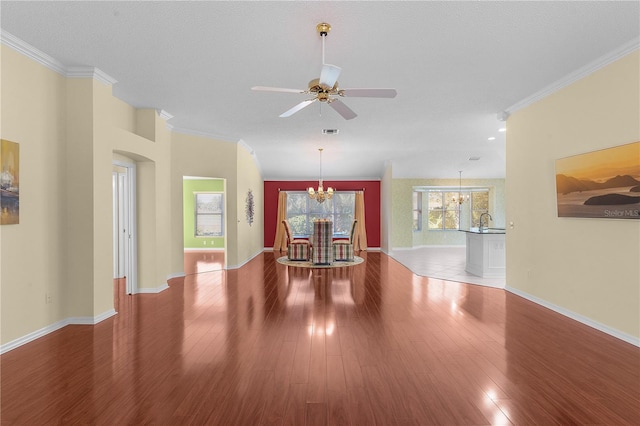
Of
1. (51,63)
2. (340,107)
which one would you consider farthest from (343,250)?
(51,63)

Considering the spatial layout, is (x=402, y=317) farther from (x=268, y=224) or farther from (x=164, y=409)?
(x=268, y=224)

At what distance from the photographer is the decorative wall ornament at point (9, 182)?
9.85ft

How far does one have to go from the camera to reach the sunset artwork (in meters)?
3.19

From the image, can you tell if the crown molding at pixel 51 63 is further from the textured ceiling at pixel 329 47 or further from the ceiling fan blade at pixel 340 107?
the ceiling fan blade at pixel 340 107

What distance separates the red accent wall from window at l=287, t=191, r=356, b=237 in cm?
33

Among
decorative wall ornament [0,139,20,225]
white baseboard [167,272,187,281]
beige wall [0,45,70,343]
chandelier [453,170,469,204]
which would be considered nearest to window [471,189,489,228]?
chandelier [453,170,469,204]

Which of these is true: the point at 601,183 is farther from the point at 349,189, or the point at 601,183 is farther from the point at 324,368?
the point at 349,189

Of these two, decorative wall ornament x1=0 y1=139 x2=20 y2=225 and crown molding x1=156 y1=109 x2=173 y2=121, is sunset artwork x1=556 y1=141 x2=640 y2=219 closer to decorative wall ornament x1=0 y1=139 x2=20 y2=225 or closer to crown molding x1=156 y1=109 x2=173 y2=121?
crown molding x1=156 y1=109 x2=173 y2=121

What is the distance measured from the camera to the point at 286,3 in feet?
8.34

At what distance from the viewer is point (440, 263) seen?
26.6 feet

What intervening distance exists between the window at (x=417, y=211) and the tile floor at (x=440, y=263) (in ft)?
2.73

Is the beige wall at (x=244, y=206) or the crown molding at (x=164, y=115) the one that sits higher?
the crown molding at (x=164, y=115)

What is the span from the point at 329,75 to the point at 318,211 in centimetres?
917

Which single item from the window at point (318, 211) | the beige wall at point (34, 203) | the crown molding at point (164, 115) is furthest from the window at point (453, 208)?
the beige wall at point (34, 203)
